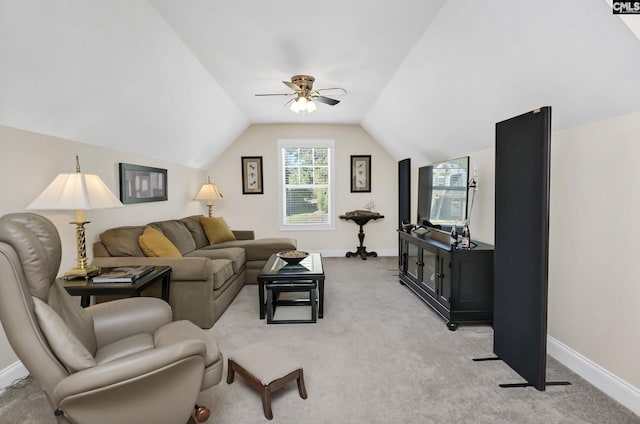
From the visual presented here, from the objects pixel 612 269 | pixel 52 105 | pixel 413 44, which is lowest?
pixel 612 269

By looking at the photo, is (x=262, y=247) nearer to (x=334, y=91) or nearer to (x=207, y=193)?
(x=207, y=193)

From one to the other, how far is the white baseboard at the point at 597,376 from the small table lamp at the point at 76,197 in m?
3.41

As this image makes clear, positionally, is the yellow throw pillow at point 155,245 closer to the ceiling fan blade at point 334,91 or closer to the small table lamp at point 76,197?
the small table lamp at point 76,197

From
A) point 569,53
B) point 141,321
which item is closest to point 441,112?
point 569,53

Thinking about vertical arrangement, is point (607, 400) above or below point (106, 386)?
below

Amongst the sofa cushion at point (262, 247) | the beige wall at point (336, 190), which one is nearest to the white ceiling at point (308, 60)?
the sofa cushion at point (262, 247)

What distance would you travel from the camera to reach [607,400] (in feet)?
6.17

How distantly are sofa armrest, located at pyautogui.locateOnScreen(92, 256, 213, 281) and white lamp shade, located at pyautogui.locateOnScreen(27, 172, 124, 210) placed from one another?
0.75 metres

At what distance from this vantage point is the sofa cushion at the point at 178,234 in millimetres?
3910

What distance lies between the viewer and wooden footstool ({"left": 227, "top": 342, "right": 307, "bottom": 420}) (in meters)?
1.80

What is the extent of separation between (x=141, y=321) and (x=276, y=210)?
14.1ft

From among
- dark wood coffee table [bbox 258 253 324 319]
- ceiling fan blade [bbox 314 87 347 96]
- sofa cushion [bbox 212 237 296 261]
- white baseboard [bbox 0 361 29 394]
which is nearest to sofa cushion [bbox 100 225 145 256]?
white baseboard [bbox 0 361 29 394]

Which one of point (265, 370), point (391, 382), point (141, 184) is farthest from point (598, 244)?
point (141, 184)

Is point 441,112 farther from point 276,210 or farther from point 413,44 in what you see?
point 276,210
